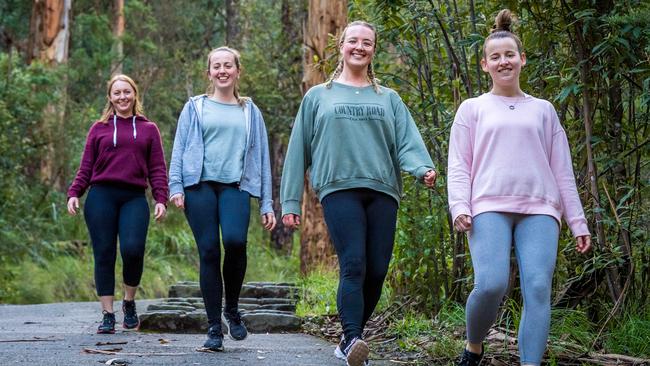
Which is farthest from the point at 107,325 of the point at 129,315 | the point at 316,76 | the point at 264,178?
the point at 316,76

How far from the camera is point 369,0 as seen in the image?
8.49 meters

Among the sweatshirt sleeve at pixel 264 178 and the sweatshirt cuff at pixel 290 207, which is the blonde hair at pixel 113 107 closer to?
the sweatshirt sleeve at pixel 264 178

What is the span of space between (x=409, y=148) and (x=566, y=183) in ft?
3.63

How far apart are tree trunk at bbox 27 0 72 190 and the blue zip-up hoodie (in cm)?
1404

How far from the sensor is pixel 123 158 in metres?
8.31

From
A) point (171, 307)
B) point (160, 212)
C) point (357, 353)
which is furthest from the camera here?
point (171, 307)

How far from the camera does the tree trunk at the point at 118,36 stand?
28173 millimetres

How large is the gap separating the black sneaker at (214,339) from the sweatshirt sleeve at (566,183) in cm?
256

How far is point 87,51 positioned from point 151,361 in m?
24.8

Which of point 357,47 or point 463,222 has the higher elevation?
point 357,47

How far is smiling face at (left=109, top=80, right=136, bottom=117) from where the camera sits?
27.9 feet

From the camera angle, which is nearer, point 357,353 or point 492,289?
point 492,289

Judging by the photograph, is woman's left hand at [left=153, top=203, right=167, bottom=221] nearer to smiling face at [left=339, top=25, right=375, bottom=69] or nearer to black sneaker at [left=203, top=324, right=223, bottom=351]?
black sneaker at [left=203, top=324, right=223, bottom=351]

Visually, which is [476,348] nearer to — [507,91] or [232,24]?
[507,91]
